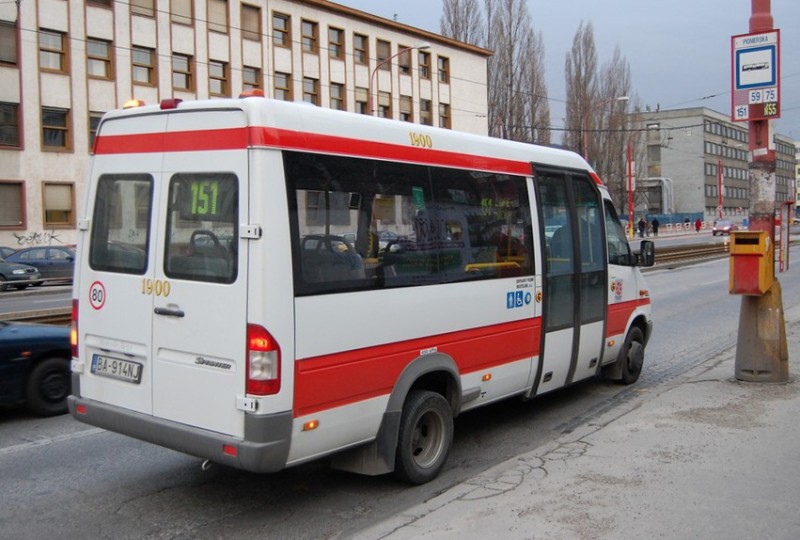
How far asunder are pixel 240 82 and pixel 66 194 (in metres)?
10.0

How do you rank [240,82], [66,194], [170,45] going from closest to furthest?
[66,194]
[170,45]
[240,82]

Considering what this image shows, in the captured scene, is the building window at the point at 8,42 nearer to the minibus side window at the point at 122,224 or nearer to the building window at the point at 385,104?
the building window at the point at 385,104

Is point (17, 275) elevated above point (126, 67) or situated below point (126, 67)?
below

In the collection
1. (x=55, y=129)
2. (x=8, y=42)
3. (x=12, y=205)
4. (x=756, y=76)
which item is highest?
(x=8, y=42)

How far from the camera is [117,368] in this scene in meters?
4.98

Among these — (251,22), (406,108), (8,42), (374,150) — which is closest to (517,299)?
(374,150)

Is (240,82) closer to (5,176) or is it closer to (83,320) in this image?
(5,176)

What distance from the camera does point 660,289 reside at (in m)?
19.8

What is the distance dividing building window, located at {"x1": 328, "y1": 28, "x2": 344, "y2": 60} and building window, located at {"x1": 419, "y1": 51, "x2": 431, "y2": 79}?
22.2ft

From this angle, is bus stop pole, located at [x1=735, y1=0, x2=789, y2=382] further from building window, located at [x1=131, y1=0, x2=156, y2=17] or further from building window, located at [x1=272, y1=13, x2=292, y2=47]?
building window, located at [x1=272, y1=13, x2=292, y2=47]

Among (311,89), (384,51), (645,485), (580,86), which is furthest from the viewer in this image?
(580,86)

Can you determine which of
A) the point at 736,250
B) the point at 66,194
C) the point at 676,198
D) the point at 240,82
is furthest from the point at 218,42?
the point at 676,198

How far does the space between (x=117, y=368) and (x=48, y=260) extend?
24.3 metres

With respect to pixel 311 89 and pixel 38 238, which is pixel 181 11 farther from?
pixel 38 238
